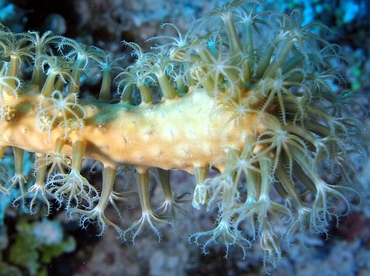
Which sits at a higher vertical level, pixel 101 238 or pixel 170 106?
pixel 170 106

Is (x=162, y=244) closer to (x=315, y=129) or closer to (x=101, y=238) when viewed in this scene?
(x=101, y=238)

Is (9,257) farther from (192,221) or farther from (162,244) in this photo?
(192,221)

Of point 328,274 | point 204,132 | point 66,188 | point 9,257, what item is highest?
point 204,132

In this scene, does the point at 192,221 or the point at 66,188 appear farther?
the point at 192,221

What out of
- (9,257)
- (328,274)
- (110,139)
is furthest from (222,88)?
(9,257)

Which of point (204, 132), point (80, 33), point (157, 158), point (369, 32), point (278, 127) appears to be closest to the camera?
point (278, 127)

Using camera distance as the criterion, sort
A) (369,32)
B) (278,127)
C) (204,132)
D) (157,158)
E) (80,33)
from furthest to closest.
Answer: (369,32)
(80,33)
(157,158)
(204,132)
(278,127)
